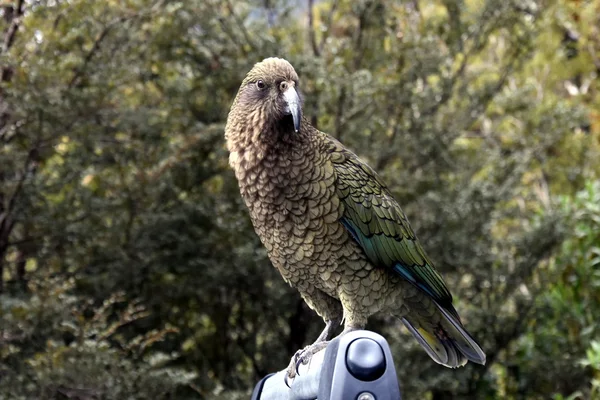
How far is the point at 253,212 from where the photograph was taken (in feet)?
9.98

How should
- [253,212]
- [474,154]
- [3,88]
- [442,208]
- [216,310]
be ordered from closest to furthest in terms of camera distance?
[253,212] < [3,88] < [442,208] < [216,310] < [474,154]

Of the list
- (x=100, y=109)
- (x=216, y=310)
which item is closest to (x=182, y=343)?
(x=216, y=310)

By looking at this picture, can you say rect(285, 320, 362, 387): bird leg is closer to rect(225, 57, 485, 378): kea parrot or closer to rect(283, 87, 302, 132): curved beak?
rect(225, 57, 485, 378): kea parrot

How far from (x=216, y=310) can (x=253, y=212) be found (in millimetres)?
3976

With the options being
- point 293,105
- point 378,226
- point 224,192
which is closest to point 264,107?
point 293,105

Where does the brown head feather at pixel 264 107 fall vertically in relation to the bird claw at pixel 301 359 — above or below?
above

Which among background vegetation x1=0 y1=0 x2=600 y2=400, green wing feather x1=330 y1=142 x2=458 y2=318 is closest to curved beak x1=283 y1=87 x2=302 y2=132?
green wing feather x1=330 y1=142 x2=458 y2=318

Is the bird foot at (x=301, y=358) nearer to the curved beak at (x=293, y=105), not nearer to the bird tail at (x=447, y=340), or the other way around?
the bird tail at (x=447, y=340)

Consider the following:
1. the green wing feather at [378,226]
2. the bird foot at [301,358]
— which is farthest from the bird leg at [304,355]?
the green wing feather at [378,226]

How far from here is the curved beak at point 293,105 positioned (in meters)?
2.74

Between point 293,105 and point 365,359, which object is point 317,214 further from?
point 365,359

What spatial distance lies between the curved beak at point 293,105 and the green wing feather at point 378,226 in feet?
1.19

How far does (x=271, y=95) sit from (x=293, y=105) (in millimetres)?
206

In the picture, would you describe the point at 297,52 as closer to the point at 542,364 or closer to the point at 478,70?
the point at 478,70
